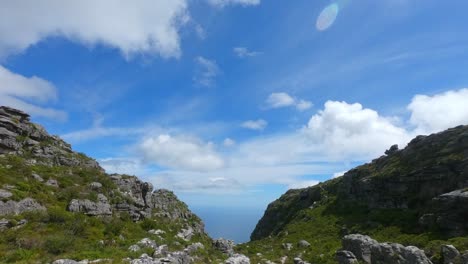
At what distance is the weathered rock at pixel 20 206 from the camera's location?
34281 millimetres

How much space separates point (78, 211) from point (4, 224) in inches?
382

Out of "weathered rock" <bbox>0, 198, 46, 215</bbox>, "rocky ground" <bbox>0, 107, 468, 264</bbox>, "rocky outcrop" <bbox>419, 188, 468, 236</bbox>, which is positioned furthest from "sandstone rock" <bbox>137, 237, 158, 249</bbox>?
"rocky outcrop" <bbox>419, 188, 468, 236</bbox>

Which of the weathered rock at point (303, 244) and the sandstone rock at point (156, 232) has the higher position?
the sandstone rock at point (156, 232)

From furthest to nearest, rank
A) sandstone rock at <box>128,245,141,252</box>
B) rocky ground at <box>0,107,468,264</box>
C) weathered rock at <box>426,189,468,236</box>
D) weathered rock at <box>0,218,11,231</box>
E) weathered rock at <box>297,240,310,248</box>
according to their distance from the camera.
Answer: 1. weathered rock at <box>297,240,310,248</box>
2. weathered rock at <box>426,189,468,236</box>
3. rocky ground at <box>0,107,468,264</box>
4. weathered rock at <box>0,218,11,231</box>
5. sandstone rock at <box>128,245,141,252</box>

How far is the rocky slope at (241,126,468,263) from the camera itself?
51.8m

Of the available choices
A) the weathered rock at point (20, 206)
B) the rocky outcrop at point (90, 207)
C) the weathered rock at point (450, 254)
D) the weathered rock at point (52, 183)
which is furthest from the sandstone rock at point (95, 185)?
the weathered rock at point (450, 254)

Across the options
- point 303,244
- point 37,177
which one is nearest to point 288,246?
point 303,244

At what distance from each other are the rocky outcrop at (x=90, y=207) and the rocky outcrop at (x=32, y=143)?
15.9 metres

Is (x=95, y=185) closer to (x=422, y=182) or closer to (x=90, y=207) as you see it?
(x=90, y=207)

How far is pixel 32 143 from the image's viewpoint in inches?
2200

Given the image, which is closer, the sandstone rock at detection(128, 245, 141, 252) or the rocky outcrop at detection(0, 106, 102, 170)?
the sandstone rock at detection(128, 245, 141, 252)

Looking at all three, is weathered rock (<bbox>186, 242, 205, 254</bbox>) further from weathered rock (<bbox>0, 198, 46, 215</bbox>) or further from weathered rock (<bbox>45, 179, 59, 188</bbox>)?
weathered rock (<bbox>45, 179, 59, 188</bbox>)

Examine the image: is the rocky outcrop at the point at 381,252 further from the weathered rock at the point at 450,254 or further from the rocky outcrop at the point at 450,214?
the rocky outcrop at the point at 450,214

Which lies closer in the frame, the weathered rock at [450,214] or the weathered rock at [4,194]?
the weathered rock at [4,194]
